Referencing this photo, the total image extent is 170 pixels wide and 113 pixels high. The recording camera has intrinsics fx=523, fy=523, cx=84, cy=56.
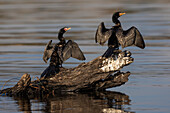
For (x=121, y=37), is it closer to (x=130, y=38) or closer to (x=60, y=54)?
(x=130, y=38)

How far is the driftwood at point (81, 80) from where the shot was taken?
11.5m

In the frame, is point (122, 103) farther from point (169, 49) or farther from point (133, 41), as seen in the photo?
point (169, 49)

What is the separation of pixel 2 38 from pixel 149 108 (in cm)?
1237

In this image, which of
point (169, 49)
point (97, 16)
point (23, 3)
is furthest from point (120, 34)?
point (23, 3)

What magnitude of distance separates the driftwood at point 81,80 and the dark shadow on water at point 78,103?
20cm

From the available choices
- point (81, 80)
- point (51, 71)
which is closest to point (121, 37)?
point (81, 80)

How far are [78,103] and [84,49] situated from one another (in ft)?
23.9

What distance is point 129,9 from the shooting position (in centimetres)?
3080

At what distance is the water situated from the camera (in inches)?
419

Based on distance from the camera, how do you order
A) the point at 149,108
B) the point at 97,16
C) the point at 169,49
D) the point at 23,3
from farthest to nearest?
the point at 23,3 → the point at 97,16 → the point at 169,49 → the point at 149,108

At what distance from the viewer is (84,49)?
1794cm

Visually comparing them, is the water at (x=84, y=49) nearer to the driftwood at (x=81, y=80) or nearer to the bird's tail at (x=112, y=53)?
the driftwood at (x=81, y=80)

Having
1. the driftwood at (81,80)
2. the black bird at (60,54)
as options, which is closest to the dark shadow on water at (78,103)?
the driftwood at (81,80)

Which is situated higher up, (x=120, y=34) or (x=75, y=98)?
(x=120, y=34)
